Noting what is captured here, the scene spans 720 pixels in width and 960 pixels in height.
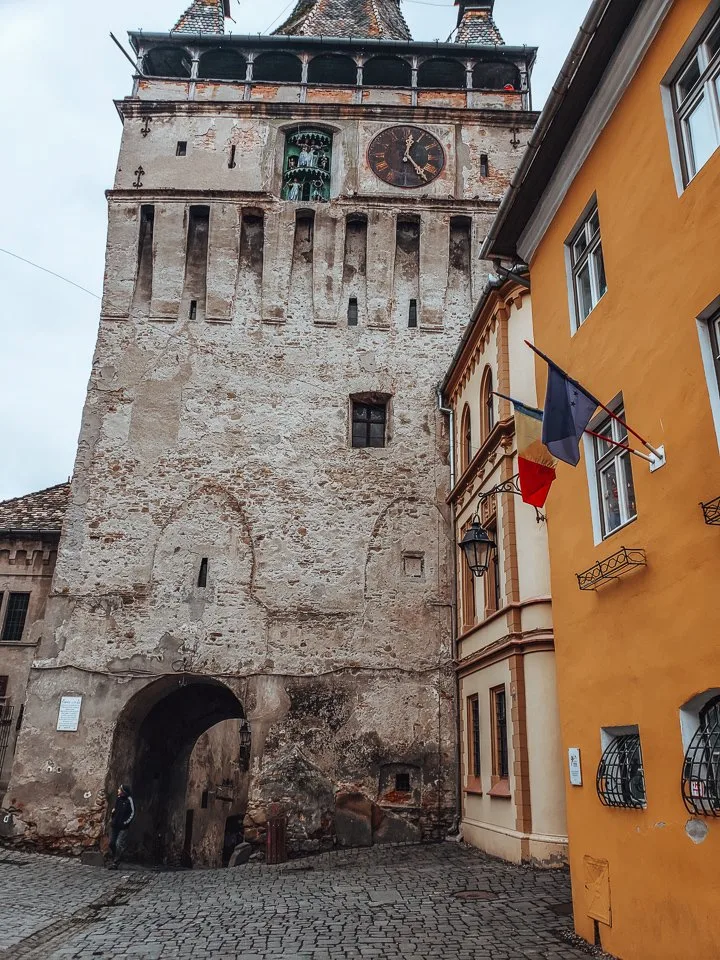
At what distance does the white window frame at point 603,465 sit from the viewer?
667cm

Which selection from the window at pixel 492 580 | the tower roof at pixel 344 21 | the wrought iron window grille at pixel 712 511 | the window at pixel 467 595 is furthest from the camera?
the tower roof at pixel 344 21

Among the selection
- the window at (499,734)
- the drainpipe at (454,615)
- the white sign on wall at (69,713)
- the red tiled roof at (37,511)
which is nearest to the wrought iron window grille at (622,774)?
the window at (499,734)

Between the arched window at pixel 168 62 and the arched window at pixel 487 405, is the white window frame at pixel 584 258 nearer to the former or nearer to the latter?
the arched window at pixel 487 405

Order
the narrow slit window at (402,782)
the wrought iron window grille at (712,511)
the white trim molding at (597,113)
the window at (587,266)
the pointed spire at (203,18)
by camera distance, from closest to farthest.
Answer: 1. the wrought iron window grille at (712,511)
2. the white trim molding at (597,113)
3. the window at (587,266)
4. the narrow slit window at (402,782)
5. the pointed spire at (203,18)

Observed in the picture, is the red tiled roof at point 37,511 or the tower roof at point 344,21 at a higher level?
the tower roof at point 344,21

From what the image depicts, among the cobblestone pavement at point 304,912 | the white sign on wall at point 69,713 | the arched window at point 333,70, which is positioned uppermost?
the arched window at point 333,70

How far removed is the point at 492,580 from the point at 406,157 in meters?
12.2

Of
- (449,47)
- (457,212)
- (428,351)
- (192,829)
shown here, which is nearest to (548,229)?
(428,351)

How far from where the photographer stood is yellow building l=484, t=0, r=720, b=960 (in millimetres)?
5246

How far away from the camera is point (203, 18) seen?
23.5 m

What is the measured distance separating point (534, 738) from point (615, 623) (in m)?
5.18

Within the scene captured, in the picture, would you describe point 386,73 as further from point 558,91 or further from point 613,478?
point 613,478

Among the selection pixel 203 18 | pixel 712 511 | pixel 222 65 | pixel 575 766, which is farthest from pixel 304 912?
pixel 203 18

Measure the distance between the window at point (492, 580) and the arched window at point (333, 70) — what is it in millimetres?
15247
